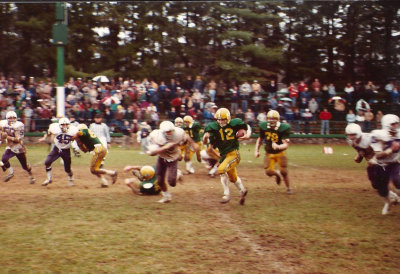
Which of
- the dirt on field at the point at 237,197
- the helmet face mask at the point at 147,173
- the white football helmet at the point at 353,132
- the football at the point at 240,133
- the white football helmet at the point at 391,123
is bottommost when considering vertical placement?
the dirt on field at the point at 237,197

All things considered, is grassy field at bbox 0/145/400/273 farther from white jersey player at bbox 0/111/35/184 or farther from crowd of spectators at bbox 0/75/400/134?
crowd of spectators at bbox 0/75/400/134

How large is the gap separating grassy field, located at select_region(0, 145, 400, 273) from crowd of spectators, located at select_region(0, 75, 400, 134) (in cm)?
1257

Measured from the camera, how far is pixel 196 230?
8047 millimetres

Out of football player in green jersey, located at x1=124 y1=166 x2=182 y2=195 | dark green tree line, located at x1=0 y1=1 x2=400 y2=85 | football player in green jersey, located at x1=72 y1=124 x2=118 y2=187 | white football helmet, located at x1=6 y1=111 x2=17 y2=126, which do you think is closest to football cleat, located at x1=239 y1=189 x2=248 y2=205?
football player in green jersey, located at x1=124 y1=166 x2=182 y2=195

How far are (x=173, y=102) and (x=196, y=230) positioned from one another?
721 inches

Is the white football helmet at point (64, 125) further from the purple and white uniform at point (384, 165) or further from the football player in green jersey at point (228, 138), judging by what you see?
the purple and white uniform at point (384, 165)

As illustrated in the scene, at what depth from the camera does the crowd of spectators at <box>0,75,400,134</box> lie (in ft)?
82.4

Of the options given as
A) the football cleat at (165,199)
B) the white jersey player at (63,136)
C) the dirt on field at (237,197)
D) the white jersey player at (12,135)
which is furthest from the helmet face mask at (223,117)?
the white jersey player at (12,135)

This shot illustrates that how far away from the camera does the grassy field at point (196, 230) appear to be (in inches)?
251

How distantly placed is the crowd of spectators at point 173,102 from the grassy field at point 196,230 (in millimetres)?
12572

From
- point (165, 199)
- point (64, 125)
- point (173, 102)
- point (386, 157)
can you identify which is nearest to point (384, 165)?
point (386, 157)

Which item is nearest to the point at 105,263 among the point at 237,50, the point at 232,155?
the point at 232,155

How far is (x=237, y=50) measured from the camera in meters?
35.0

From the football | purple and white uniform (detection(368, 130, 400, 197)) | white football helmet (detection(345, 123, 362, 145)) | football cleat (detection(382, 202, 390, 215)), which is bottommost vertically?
football cleat (detection(382, 202, 390, 215))
